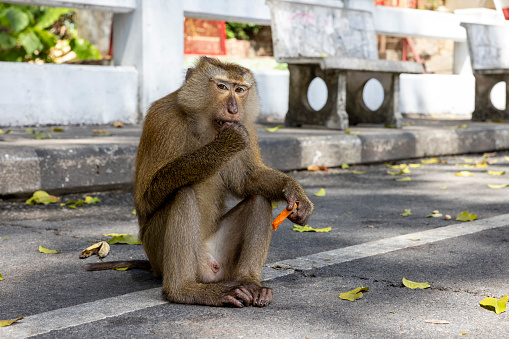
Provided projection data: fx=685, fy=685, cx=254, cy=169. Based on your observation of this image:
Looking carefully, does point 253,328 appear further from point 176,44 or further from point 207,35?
point 207,35

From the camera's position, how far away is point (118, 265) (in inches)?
118

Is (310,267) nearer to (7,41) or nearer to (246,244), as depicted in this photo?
(246,244)

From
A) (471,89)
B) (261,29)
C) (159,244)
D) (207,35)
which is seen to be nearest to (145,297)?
(159,244)

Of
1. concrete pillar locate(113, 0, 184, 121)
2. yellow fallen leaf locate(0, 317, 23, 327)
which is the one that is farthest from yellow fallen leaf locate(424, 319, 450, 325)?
concrete pillar locate(113, 0, 184, 121)

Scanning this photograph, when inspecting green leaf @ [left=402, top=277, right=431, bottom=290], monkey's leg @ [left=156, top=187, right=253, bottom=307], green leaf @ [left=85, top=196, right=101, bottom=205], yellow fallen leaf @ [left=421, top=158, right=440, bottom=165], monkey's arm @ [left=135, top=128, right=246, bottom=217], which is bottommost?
yellow fallen leaf @ [left=421, top=158, right=440, bottom=165]

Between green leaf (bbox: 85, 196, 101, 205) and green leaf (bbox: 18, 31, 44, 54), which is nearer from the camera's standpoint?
green leaf (bbox: 85, 196, 101, 205)

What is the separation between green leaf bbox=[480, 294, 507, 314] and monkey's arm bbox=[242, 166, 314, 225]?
74 centimetres

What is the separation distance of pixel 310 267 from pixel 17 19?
8.60 metres

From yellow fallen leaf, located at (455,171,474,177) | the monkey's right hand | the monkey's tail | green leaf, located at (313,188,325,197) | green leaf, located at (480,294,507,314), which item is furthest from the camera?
yellow fallen leaf, located at (455,171,474,177)

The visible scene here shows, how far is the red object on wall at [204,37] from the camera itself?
47.2 ft

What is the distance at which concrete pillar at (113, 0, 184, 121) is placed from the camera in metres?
7.69

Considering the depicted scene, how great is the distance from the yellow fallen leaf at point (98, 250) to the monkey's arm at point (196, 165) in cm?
80

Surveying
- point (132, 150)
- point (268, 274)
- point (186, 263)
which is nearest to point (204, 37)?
point (132, 150)

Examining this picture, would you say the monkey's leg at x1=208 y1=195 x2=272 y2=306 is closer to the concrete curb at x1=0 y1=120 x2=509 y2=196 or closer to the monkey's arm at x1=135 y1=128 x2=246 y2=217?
the monkey's arm at x1=135 y1=128 x2=246 y2=217
